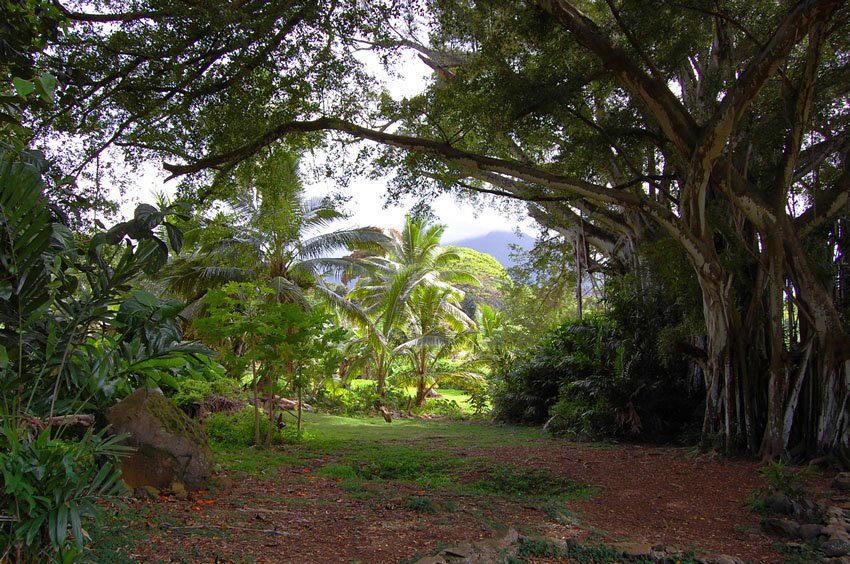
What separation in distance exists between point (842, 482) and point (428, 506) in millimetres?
4135

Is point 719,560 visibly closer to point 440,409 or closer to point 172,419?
point 172,419

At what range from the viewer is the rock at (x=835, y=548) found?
4066mm

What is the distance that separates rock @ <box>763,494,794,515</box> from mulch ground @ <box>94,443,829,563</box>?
0.15m

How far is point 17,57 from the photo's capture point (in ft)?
11.3

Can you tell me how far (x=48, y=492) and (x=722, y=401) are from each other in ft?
26.1

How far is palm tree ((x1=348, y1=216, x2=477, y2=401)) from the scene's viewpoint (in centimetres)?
1725

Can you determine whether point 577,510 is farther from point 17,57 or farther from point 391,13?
point 391,13

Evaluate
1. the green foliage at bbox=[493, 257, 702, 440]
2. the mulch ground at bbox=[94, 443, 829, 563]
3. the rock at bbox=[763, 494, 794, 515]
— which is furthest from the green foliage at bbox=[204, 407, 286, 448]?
the rock at bbox=[763, 494, 794, 515]

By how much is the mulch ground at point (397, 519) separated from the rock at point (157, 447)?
0.31 meters

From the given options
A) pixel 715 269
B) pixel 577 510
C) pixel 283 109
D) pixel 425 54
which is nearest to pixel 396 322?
pixel 425 54

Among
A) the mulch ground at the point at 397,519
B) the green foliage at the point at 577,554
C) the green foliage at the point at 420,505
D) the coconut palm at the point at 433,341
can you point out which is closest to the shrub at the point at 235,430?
the mulch ground at the point at 397,519

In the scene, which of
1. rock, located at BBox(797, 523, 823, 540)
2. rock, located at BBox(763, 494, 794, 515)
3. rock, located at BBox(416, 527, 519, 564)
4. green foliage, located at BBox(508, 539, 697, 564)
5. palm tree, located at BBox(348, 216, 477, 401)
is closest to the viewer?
rock, located at BBox(416, 527, 519, 564)

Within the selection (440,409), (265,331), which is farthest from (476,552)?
(440,409)

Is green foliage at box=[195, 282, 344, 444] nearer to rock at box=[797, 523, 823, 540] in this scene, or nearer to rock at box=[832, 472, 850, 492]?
rock at box=[797, 523, 823, 540]
